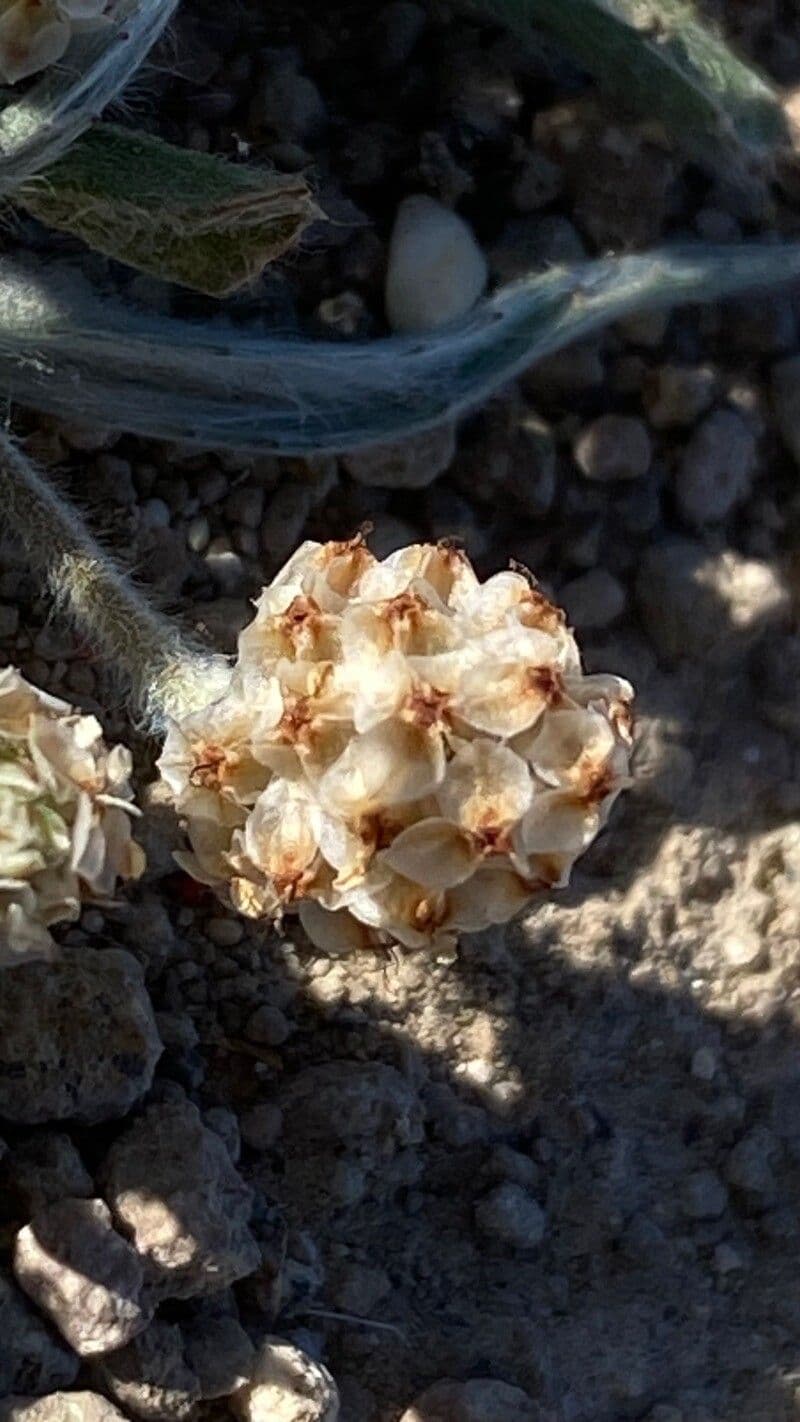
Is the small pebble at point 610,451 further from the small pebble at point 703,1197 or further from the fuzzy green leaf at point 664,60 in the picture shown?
the small pebble at point 703,1197

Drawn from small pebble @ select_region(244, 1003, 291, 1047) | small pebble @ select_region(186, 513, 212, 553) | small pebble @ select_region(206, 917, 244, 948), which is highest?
small pebble @ select_region(186, 513, 212, 553)

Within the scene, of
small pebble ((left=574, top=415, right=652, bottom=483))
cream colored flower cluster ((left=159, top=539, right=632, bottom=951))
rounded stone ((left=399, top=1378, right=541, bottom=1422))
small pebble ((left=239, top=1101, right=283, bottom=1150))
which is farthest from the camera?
small pebble ((left=574, top=415, right=652, bottom=483))

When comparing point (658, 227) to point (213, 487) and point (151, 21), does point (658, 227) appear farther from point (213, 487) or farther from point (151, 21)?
point (151, 21)

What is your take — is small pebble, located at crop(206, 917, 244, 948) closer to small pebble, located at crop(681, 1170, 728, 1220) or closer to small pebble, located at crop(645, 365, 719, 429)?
small pebble, located at crop(681, 1170, 728, 1220)

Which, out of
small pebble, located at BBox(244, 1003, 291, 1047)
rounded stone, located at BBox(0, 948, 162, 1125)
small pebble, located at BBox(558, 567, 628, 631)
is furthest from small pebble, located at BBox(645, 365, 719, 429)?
rounded stone, located at BBox(0, 948, 162, 1125)

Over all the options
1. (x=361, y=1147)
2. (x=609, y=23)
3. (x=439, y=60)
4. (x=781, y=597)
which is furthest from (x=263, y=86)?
(x=361, y=1147)

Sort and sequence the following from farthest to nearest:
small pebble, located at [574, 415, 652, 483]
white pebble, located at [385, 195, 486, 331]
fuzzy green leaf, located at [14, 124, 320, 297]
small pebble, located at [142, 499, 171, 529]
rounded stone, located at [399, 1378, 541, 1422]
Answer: small pebble, located at [574, 415, 652, 483] → white pebble, located at [385, 195, 486, 331] → small pebble, located at [142, 499, 171, 529] → rounded stone, located at [399, 1378, 541, 1422] → fuzzy green leaf, located at [14, 124, 320, 297]

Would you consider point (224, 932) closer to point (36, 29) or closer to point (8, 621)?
point (8, 621)
